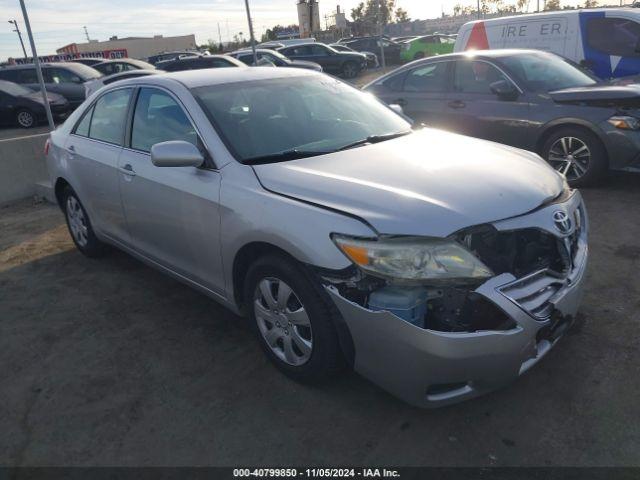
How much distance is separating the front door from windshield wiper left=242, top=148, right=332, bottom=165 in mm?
221

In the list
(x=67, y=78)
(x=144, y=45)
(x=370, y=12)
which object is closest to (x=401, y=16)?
(x=370, y=12)

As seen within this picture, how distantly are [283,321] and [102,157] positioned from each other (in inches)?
87.5

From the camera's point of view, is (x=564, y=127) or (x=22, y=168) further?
(x=22, y=168)

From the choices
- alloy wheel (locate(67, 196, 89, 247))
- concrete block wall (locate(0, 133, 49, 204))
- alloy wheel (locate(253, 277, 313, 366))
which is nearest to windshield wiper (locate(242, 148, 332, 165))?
alloy wheel (locate(253, 277, 313, 366))

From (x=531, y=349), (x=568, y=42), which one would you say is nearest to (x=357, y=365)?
(x=531, y=349)

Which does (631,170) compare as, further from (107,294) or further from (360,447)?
(107,294)

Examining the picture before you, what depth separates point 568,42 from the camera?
8.80 metres

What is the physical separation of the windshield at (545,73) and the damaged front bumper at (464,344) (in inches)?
166

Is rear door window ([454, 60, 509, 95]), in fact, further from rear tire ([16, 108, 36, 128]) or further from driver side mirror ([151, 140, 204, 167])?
rear tire ([16, 108, 36, 128])

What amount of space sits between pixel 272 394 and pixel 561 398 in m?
1.46

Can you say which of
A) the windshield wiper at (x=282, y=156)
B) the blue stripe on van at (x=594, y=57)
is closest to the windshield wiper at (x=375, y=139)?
the windshield wiper at (x=282, y=156)

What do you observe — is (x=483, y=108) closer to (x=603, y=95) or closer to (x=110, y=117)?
(x=603, y=95)

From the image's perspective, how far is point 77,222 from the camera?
4.91 metres

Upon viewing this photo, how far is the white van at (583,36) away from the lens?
8.05 m
